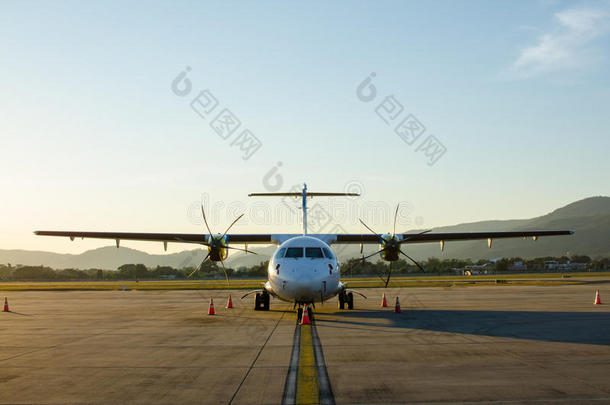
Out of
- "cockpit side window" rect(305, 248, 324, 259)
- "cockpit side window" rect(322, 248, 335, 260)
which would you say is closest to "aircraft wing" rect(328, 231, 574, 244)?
"cockpit side window" rect(322, 248, 335, 260)

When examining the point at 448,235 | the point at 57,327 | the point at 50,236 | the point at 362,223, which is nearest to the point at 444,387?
the point at 57,327

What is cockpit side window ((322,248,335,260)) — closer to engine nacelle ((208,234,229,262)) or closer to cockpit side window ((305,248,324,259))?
cockpit side window ((305,248,324,259))

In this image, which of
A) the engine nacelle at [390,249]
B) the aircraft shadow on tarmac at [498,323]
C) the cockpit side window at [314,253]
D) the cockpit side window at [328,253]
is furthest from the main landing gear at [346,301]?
the cockpit side window at [314,253]

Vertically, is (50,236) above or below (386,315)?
above

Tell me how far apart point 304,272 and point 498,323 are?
18.4ft

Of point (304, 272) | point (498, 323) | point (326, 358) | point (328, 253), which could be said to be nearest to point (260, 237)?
point (328, 253)

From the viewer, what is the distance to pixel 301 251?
16938mm

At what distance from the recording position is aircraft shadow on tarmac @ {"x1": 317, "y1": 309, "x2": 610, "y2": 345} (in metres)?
12.2

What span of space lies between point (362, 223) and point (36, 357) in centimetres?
1353

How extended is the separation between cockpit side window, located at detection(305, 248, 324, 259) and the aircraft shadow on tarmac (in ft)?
6.60

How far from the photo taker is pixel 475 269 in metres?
88.2

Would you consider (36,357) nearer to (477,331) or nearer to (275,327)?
(275,327)

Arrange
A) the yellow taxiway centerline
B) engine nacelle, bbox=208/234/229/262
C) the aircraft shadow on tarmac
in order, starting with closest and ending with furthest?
the yellow taxiway centerline < the aircraft shadow on tarmac < engine nacelle, bbox=208/234/229/262

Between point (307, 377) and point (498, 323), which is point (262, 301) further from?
point (307, 377)
